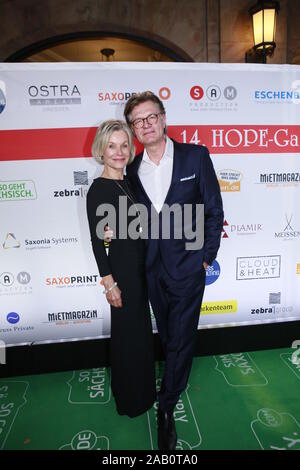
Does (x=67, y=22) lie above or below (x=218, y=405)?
above

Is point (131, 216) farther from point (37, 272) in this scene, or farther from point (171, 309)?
point (37, 272)

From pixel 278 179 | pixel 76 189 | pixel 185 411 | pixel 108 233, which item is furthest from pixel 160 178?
pixel 185 411

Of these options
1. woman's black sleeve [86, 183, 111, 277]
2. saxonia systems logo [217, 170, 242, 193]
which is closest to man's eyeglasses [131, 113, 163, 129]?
woman's black sleeve [86, 183, 111, 277]

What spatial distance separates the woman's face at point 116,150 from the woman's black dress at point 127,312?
0.34 feet

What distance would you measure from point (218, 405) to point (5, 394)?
4.79 ft

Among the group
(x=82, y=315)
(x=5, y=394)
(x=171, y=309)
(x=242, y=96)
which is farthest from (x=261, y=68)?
(x=5, y=394)

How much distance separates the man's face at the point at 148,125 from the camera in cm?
179

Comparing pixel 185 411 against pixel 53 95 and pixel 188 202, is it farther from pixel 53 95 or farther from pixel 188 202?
pixel 53 95

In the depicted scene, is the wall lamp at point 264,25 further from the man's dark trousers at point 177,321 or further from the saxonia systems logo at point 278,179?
the man's dark trousers at point 177,321

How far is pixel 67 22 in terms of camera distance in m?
3.36

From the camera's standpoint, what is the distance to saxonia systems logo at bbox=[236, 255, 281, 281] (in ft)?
8.35

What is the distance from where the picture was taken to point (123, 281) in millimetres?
1827

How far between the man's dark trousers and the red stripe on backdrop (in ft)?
3.33
